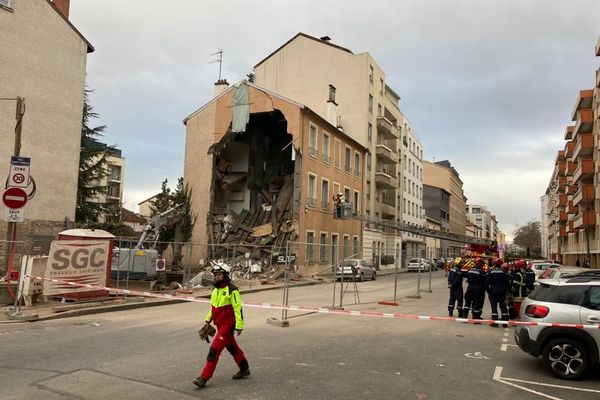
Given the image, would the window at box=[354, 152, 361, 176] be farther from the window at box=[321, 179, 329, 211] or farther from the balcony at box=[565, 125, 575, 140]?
the balcony at box=[565, 125, 575, 140]

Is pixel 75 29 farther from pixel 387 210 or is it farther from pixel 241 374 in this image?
pixel 387 210

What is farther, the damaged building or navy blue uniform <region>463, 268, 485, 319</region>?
the damaged building

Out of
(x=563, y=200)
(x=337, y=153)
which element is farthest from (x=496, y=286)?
(x=563, y=200)

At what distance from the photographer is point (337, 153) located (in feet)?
130

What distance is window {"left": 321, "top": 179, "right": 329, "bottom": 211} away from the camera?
36881mm

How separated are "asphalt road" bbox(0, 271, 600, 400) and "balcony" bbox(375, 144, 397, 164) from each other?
3765 centimetres

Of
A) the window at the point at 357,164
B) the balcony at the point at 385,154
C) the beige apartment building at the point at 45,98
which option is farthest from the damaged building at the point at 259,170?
the balcony at the point at 385,154

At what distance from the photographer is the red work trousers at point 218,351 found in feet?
19.8

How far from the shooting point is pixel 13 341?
29.1 feet

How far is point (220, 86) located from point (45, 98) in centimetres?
1398

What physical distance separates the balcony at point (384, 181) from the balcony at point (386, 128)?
4.52 meters

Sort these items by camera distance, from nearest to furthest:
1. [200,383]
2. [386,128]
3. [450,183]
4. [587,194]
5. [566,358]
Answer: [200,383] → [566,358] → [587,194] → [386,128] → [450,183]

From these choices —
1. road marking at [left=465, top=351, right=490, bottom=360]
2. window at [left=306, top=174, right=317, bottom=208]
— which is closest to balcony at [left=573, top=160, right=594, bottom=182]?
window at [left=306, top=174, right=317, bottom=208]

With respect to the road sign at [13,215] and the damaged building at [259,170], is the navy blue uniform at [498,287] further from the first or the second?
the damaged building at [259,170]
